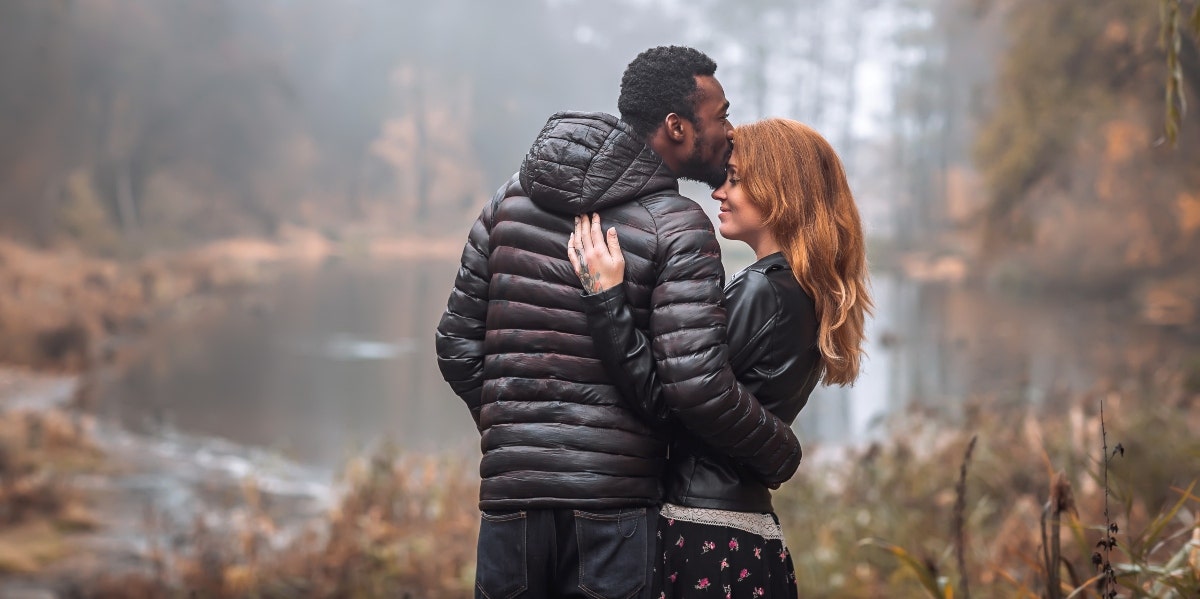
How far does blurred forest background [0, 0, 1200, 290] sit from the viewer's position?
30.7 ft

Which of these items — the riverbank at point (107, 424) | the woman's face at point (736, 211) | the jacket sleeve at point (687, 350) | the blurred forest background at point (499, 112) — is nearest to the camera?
the jacket sleeve at point (687, 350)

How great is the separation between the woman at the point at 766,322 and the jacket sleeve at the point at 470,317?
0.74 ft

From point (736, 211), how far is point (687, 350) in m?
0.32

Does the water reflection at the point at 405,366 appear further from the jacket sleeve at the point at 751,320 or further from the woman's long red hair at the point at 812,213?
the jacket sleeve at the point at 751,320

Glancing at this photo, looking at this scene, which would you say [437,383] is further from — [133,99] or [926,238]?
[926,238]

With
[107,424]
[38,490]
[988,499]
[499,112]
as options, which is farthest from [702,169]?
[499,112]

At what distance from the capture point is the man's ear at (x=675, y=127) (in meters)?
1.64

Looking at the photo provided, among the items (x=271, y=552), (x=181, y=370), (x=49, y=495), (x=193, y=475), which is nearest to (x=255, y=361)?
(x=181, y=370)

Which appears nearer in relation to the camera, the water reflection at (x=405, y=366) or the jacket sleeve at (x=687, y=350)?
the jacket sleeve at (x=687, y=350)

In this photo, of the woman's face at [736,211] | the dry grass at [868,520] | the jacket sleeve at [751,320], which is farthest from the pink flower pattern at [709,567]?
the dry grass at [868,520]

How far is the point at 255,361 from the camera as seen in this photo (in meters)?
11.5

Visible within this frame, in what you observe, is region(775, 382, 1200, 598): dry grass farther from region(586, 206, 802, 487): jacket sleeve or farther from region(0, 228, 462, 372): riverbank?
region(0, 228, 462, 372): riverbank

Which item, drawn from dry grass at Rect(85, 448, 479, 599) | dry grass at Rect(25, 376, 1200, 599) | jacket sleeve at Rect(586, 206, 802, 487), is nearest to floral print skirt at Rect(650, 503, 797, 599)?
jacket sleeve at Rect(586, 206, 802, 487)

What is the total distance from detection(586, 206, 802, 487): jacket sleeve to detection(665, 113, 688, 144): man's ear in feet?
0.47
